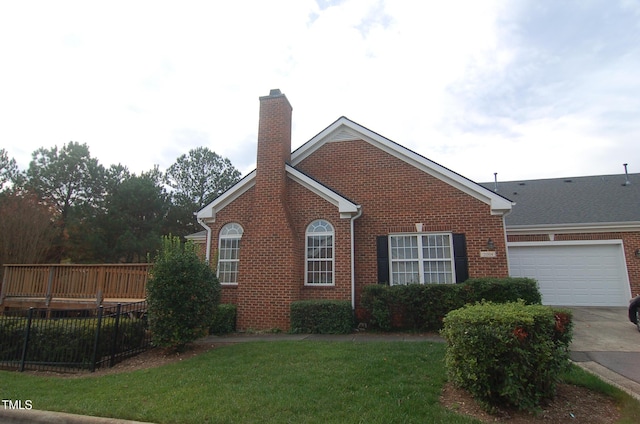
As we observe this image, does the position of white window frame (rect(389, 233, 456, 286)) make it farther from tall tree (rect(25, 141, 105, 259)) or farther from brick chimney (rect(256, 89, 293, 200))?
tall tree (rect(25, 141, 105, 259))

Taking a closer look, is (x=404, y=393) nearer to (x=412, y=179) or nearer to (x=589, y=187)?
(x=412, y=179)

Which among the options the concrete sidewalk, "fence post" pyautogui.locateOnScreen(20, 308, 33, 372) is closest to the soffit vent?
the concrete sidewalk

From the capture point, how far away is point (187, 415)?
14.6 ft

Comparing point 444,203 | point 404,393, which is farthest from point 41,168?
point 404,393

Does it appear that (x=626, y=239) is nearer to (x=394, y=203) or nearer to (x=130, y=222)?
(x=394, y=203)

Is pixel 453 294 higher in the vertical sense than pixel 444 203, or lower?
lower

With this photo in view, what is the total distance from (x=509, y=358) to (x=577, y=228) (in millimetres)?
12141

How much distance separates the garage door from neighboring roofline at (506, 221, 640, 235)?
0.50m

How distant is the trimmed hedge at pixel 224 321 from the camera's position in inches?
403

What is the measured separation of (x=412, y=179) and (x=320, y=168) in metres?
3.27

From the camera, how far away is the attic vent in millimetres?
12875

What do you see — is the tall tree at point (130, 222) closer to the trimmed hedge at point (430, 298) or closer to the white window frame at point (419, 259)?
the white window frame at point (419, 259)

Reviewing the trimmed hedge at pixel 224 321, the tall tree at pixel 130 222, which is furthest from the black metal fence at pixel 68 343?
the tall tree at pixel 130 222

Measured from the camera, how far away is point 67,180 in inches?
1158
